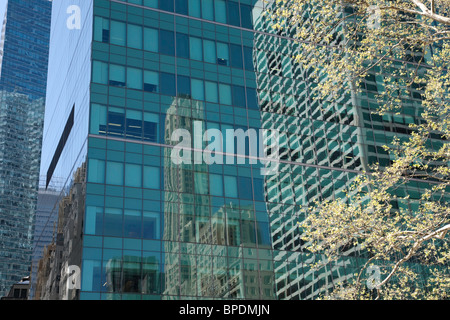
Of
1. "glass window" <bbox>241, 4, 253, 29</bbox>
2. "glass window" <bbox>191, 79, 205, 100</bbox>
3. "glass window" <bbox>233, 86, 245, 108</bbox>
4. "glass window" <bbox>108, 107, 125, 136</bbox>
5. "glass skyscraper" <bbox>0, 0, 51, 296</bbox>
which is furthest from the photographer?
"glass skyscraper" <bbox>0, 0, 51, 296</bbox>

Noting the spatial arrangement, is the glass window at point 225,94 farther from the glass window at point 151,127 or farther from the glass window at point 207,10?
the glass window at point 207,10

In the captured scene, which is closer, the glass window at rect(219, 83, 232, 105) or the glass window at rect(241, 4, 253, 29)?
the glass window at rect(219, 83, 232, 105)

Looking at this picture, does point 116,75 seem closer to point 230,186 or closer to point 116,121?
point 116,121

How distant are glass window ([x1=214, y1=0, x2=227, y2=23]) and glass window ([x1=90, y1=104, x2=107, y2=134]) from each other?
15630 millimetres

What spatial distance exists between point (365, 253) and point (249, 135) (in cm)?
1447

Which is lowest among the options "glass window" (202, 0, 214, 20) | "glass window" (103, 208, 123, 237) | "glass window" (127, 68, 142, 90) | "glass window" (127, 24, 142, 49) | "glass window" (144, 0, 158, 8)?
"glass window" (103, 208, 123, 237)

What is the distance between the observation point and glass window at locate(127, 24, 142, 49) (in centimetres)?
4847

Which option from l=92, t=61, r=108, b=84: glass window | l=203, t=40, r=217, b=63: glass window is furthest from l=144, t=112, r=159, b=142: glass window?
l=203, t=40, r=217, b=63: glass window

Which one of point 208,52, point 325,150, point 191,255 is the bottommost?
point 191,255

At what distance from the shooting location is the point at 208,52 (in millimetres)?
51406

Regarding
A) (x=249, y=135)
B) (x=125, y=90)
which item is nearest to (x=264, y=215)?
(x=249, y=135)

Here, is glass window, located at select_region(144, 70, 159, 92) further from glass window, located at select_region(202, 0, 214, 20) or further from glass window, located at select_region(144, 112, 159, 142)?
glass window, located at select_region(202, 0, 214, 20)

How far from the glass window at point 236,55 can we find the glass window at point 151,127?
10188 millimetres
